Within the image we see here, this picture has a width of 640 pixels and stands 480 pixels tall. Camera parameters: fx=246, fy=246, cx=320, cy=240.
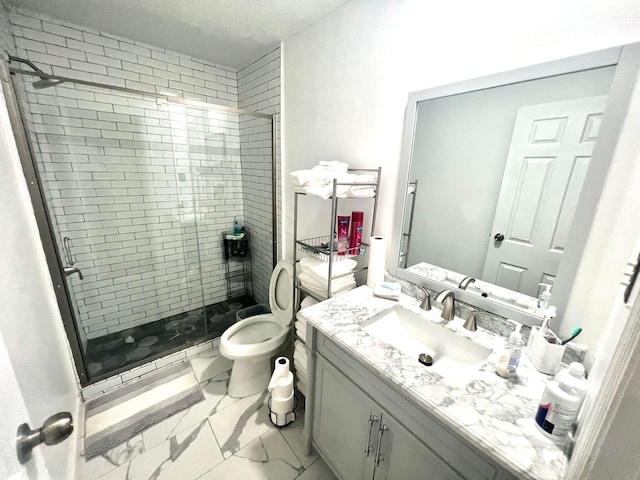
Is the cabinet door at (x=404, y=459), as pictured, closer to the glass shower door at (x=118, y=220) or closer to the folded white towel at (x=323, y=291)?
the folded white towel at (x=323, y=291)

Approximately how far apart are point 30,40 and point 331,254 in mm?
2334

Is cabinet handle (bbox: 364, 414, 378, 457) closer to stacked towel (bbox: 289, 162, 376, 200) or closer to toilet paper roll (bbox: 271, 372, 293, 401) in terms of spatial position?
toilet paper roll (bbox: 271, 372, 293, 401)

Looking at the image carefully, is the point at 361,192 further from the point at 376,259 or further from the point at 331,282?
the point at 331,282

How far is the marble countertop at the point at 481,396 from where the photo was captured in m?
0.57

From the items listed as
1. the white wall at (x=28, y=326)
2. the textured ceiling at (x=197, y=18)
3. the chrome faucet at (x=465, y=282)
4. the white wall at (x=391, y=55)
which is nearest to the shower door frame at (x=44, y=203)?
the white wall at (x=28, y=326)

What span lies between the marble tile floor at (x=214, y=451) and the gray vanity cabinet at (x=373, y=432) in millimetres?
205

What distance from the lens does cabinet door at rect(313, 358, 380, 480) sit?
0.95 meters

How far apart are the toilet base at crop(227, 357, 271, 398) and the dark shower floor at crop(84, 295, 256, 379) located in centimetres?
63

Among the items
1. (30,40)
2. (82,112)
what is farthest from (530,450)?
(30,40)

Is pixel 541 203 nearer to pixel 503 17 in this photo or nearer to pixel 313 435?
pixel 503 17

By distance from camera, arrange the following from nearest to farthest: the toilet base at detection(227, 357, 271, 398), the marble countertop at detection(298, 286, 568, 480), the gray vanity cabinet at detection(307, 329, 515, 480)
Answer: the marble countertop at detection(298, 286, 568, 480) → the gray vanity cabinet at detection(307, 329, 515, 480) → the toilet base at detection(227, 357, 271, 398)

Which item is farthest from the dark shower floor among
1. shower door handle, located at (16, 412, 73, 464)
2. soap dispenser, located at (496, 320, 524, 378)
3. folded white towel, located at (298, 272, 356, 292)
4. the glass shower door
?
soap dispenser, located at (496, 320, 524, 378)

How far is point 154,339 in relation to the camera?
211 centimetres

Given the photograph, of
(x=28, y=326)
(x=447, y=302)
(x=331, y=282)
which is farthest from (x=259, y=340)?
(x=447, y=302)
